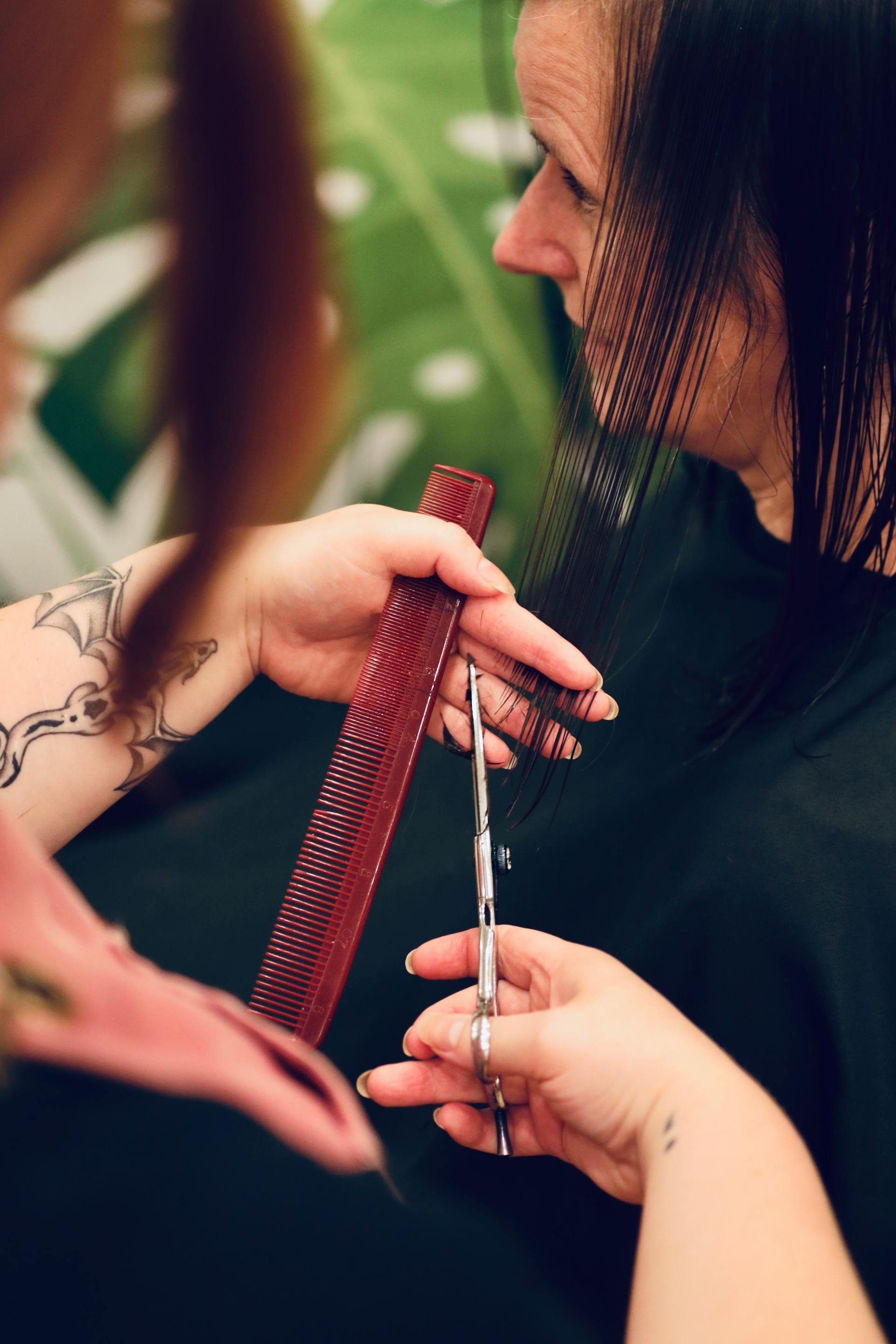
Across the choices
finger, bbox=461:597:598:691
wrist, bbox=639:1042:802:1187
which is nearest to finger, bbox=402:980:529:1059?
wrist, bbox=639:1042:802:1187

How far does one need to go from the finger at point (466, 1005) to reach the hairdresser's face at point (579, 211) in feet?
1.51

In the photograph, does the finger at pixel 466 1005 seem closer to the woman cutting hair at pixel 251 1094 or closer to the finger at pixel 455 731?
the woman cutting hair at pixel 251 1094

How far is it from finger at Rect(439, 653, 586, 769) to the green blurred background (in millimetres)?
379

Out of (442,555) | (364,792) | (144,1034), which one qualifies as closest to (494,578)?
(442,555)

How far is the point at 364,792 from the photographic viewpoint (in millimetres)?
651

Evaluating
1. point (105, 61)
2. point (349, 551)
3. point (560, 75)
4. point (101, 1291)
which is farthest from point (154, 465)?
point (101, 1291)

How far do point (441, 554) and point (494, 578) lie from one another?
0.04 meters

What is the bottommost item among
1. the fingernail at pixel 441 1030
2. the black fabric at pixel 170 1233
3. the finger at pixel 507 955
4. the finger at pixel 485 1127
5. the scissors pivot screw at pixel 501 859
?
the black fabric at pixel 170 1233

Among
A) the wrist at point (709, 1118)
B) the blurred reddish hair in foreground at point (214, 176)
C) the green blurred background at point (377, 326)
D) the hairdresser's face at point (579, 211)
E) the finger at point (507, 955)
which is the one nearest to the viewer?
the blurred reddish hair in foreground at point (214, 176)

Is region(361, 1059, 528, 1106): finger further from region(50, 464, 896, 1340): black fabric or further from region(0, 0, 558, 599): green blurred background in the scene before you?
region(0, 0, 558, 599): green blurred background

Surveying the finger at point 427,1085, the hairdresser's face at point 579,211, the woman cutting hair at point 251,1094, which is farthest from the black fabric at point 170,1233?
the hairdresser's face at point 579,211

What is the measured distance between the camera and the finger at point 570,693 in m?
0.68

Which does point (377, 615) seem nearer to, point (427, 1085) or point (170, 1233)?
point (427, 1085)

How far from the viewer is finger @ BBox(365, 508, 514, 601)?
2.19 feet
